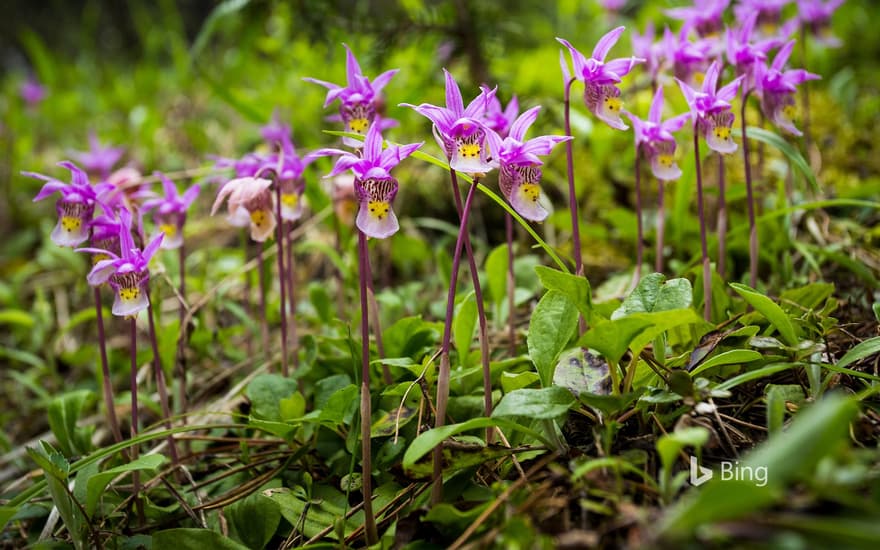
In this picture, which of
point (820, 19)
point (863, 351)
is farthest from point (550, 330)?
point (820, 19)

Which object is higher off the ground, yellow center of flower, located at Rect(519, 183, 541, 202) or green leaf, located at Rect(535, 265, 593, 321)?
yellow center of flower, located at Rect(519, 183, 541, 202)

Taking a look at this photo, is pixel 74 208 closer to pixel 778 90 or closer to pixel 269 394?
pixel 269 394

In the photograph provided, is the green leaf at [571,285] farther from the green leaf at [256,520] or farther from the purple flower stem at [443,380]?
the green leaf at [256,520]

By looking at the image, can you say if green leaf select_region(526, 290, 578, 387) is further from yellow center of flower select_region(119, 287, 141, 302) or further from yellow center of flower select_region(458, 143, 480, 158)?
yellow center of flower select_region(119, 287, 141, 302)

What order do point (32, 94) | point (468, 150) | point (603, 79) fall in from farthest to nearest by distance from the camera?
point (32, 94), point (603, 79), point (468, 150)

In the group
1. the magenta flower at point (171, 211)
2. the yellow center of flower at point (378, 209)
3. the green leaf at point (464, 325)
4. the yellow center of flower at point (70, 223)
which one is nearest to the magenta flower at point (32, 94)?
the magenta flower at point (171, 211)

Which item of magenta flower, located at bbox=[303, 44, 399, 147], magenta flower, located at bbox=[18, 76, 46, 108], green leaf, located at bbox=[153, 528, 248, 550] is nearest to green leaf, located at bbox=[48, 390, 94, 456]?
green leaf, located at bbox=[153, 528, 248, 550]
